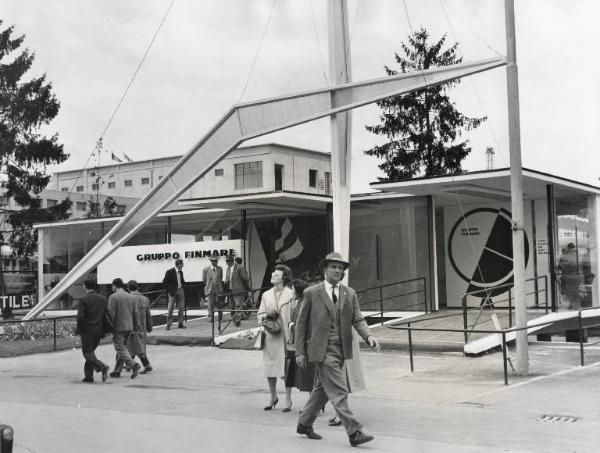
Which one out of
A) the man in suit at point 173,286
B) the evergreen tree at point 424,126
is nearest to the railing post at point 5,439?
the man in suit at point 173,286

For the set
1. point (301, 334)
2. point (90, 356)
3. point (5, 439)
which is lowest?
point (90, 356)

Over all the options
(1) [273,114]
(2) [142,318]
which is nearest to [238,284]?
(2) [142,318]

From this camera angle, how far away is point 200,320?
2116cm

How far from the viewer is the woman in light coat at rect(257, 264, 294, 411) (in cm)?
974

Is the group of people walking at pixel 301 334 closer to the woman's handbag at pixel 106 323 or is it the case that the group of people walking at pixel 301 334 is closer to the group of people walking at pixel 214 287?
the woman's handbag at pixel 106 323

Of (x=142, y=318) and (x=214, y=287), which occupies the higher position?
(x=214, y=287)

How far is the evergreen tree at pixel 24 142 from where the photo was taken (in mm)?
35312

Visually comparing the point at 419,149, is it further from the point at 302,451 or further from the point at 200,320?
the point at 302,451

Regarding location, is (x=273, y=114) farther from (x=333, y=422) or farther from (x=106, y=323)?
(x=333, y=422)

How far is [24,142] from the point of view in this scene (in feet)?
130

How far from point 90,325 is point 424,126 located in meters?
32.3

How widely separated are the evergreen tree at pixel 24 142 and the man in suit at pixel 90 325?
23.1 meters

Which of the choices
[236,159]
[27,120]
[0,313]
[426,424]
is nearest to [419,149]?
[27,120]

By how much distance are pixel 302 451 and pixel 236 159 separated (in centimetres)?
6260
